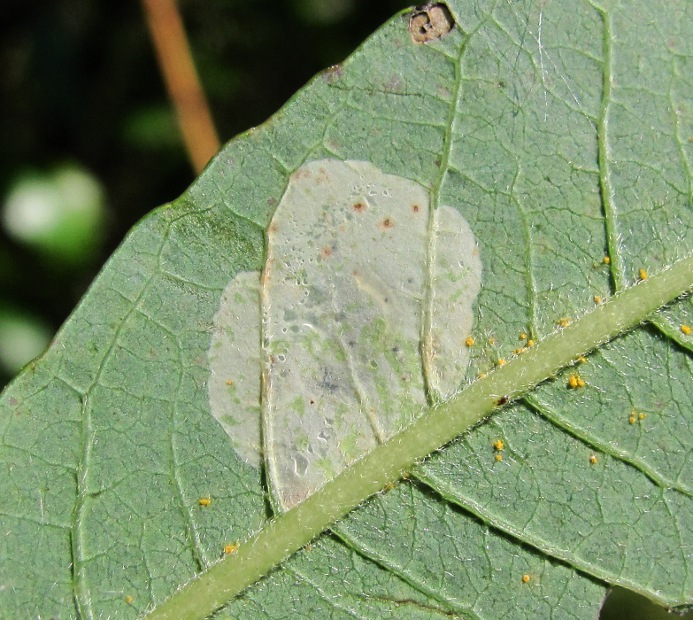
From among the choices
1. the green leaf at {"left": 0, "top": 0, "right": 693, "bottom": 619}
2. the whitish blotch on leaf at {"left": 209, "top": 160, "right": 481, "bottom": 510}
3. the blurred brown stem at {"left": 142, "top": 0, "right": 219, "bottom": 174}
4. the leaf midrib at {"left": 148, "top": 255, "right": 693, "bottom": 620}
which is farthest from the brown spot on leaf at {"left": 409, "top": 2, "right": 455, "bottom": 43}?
the blurred brown stem at {"left": 142, "top": 0, "right": 219, "bottom": 174}

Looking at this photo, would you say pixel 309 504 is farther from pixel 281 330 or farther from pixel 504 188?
pixel 504 188

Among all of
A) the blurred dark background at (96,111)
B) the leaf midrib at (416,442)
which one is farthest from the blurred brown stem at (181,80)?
the leaf midrib at (416,442)

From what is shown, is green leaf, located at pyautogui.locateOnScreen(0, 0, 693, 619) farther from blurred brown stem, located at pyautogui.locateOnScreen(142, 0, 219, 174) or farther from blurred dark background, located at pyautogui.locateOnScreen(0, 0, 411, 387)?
blurred dark background, located at pyautogui.locateOnScreen(0, 0, 411, 387)

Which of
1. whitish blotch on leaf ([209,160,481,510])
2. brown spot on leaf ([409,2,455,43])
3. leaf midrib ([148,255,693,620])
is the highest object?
brown spot on leaf ([409,2,455,43])

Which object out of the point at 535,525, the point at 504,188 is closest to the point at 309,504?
the point at 535,525

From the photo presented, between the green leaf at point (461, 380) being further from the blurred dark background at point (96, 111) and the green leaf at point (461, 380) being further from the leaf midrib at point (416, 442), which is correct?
the blurred dark background at point (96, 111)

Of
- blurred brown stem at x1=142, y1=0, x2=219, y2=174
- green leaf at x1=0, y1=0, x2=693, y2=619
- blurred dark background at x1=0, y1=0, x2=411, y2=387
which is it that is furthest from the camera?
blurred dark background at x1=0, y1=0, x2=411, y2=387

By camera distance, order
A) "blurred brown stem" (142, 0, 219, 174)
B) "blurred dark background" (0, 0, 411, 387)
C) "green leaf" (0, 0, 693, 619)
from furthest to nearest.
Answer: "blurred dark background" (0, 0, 411, 387)
"blurred brown stem" (142, 0, 219, 174)
"green leaf" (0, 0, 693, 619)

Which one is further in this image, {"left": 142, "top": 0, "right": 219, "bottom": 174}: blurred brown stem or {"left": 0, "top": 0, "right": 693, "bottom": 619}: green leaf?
{"left": 142, "top": 0, "right": 219, "bottom": 174}: blurred brown stem
